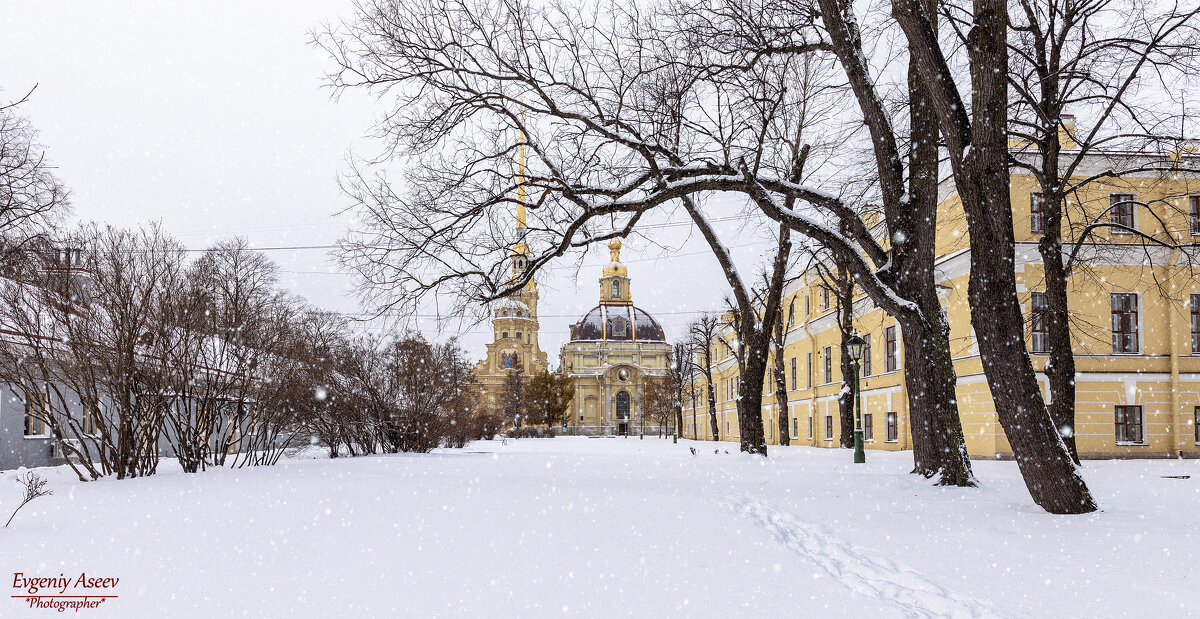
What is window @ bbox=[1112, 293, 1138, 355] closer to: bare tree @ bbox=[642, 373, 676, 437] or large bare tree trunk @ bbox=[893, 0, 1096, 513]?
large bare tree trunk @ bbox=[893, 0, 1096, 513]

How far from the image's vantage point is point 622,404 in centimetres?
A: 11338

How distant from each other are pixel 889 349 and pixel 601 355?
8747 centimetres

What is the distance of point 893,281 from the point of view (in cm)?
1226

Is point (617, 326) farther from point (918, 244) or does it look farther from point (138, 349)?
point (918, 244)

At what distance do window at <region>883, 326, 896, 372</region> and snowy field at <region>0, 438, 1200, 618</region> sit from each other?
20392 mm

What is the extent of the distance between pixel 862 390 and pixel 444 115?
25.8 m

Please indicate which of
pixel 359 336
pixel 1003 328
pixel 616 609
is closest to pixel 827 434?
pixel 359 336

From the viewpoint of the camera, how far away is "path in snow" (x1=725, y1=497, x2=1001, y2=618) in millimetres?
4777

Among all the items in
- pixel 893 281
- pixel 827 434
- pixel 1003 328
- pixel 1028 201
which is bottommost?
pixel 827 434

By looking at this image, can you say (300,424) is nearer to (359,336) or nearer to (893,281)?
(359,336)

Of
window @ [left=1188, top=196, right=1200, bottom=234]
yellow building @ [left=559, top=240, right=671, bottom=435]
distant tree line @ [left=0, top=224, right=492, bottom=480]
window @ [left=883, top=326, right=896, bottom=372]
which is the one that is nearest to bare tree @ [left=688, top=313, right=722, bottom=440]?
window @ [left=883, top=326, right=896, bottom=372]

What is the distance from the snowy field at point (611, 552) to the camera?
15.8ft

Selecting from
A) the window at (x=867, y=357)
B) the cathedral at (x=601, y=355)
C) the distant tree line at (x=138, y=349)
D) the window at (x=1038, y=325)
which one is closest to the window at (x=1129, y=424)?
the window at (x=1038, y=325)

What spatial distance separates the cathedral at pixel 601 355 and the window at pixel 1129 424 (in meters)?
80.5
